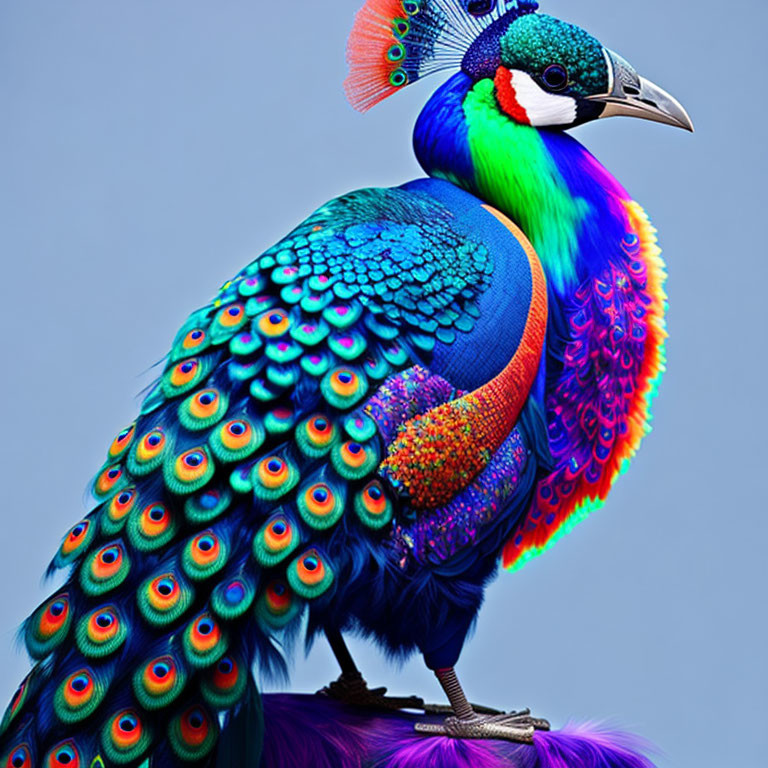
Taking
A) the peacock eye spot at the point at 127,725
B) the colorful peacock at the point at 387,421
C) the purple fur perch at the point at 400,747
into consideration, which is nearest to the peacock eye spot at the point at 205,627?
the colorful peacock at the point at 387,421

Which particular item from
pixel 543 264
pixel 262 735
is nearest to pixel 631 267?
pixel 543 264

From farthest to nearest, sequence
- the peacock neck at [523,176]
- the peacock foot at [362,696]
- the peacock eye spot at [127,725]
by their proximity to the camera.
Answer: the peacock foot at [362,696]
the peacock neck at [523,176]
the peacock eye spot at [127,725]

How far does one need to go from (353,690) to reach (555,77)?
148 centimetres

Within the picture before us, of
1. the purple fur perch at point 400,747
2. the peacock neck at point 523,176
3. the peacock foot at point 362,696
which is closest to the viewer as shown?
the purple fur perch at point 400,747

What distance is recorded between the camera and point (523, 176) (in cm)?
357

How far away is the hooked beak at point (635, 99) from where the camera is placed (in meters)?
3.65

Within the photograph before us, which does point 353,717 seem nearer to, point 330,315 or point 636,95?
point 330,315

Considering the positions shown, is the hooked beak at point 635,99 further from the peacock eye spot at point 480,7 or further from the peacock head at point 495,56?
the peacock eye spot at point 480,7

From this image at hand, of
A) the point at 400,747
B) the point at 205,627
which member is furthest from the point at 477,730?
the point at 205,627

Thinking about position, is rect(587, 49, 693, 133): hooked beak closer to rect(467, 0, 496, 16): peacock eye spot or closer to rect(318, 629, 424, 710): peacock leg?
rect(467, 0, 496, 16): peacock eye spot

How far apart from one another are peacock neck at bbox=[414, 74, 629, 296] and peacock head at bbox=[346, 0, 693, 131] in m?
0.04

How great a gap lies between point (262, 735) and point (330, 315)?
855 millimetres

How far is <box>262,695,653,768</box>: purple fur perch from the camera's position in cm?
341

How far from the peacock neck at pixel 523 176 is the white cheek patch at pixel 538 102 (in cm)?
4
